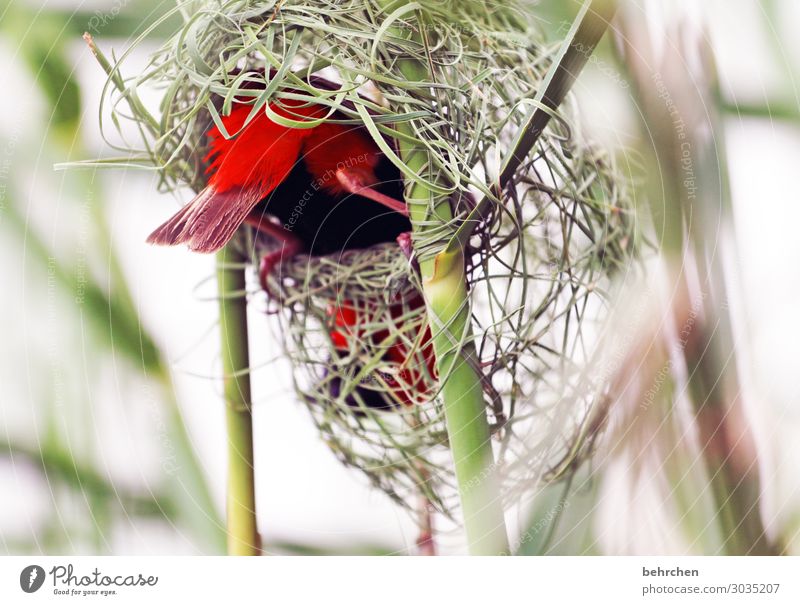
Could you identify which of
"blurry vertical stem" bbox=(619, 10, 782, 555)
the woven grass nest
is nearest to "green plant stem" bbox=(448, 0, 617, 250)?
the woven grass nest

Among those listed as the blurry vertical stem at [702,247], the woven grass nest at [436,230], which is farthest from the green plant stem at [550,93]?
the blurry vertical stem at [702,247]

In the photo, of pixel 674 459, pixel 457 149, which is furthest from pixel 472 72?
pixel 674 459

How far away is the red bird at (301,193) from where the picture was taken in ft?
0.92

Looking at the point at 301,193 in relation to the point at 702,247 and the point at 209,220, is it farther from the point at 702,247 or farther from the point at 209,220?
the point at 702,247

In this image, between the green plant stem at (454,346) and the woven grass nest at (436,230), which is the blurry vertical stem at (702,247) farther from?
the green plant stem at (454,346)

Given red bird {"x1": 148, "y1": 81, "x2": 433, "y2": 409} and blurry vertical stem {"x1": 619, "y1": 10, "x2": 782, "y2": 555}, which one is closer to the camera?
red bird {"x1": 148, "y1": 81, "x2": 433, "y2": 409}

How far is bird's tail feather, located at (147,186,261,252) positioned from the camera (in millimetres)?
271

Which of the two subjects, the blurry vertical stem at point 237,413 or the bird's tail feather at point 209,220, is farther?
the blurry vertical stem at point 237,413

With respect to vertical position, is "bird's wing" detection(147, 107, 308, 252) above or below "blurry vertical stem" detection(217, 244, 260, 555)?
above

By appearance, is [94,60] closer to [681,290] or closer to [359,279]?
[359,279]

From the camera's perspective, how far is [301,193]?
0.32 metres

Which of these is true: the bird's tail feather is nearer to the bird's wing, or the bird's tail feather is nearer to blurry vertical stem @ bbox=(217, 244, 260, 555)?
the bird's wing

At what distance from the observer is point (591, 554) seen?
1.32 feet

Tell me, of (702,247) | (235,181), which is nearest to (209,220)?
(235,181)
